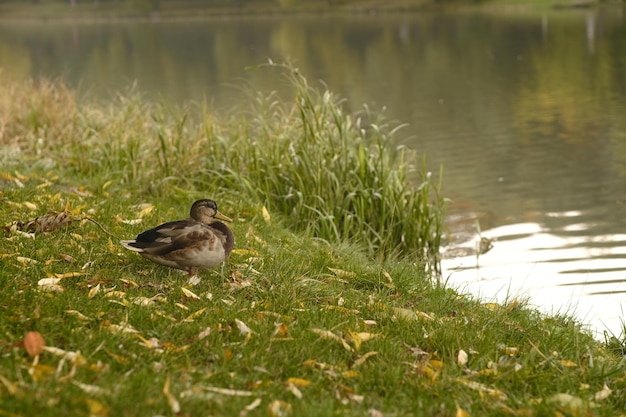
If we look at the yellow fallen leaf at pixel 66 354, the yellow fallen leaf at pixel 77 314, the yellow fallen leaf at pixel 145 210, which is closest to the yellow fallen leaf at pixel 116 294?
the yellow fallen leaf at pixel 77 314

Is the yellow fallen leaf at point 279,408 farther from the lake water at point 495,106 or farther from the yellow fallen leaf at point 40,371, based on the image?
the lake water at point 495,106

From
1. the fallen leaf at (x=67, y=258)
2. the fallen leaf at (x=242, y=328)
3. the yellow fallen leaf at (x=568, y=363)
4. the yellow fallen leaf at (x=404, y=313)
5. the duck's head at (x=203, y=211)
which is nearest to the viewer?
the fallen leaf at (x=242, y=328)

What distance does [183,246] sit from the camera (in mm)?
4758

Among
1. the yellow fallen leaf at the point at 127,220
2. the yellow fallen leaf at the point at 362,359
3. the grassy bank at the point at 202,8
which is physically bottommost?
the grassy bank at the point at 202,8

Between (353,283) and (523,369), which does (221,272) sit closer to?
(353,283)

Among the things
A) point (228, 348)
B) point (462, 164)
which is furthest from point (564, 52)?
point (228, 348)

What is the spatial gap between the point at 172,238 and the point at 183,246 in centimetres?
9

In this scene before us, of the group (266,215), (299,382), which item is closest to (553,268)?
(266,215)

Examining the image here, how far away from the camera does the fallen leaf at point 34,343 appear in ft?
11.9

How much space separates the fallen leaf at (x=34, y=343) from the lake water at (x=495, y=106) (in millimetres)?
3517

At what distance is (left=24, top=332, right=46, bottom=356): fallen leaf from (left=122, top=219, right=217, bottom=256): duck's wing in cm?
111

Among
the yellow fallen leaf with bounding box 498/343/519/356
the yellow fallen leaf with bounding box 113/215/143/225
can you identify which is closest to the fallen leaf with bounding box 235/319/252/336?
the yellow fallen leaf with bounding box 498/343/519/356

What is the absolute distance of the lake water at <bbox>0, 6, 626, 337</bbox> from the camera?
309 inches

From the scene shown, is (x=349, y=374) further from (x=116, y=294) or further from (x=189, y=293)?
(x=116, y=294)
